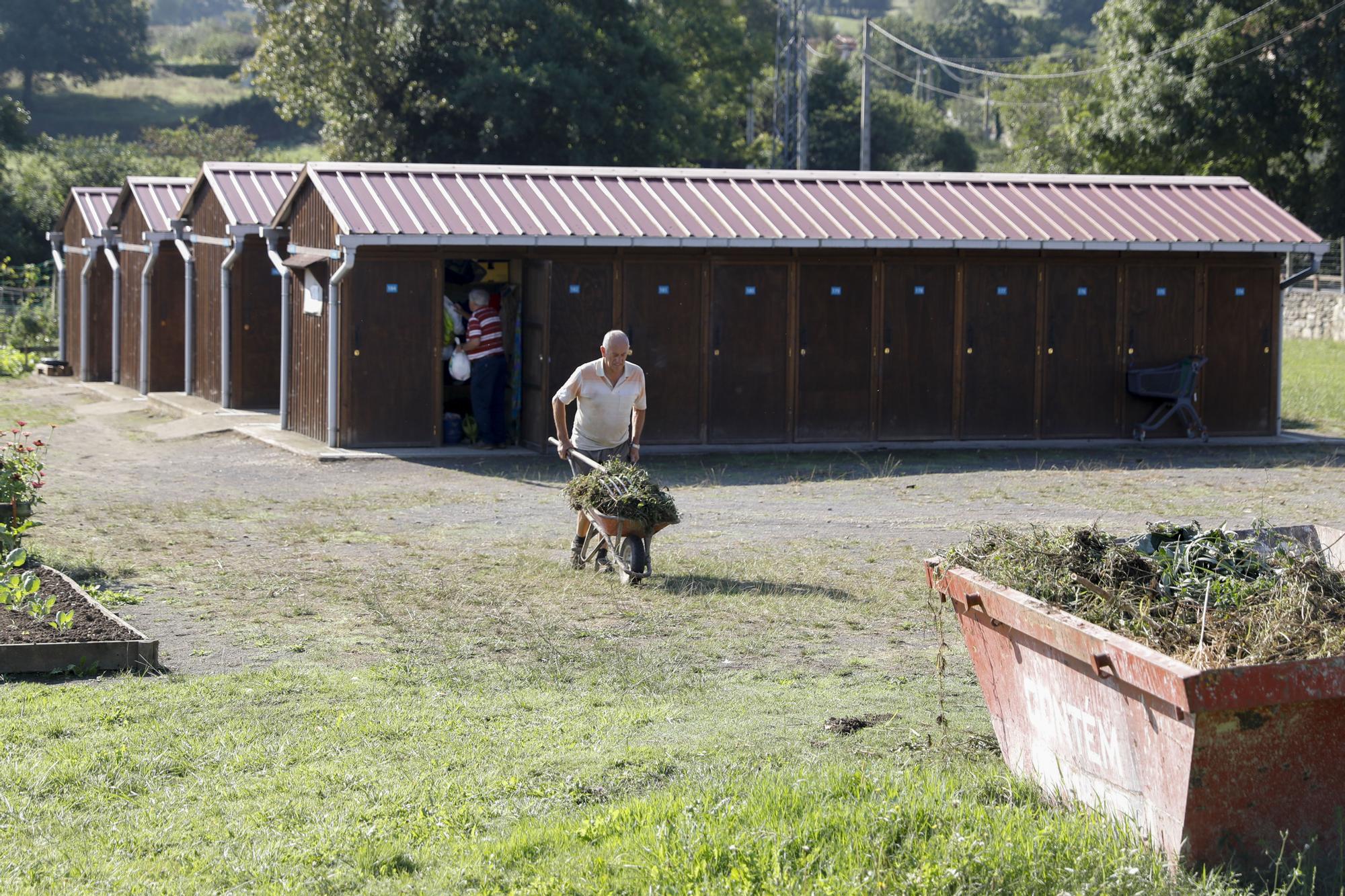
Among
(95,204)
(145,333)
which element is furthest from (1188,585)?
(95,204)

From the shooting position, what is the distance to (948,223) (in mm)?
19406

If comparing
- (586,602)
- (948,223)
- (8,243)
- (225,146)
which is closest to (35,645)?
(586,602)

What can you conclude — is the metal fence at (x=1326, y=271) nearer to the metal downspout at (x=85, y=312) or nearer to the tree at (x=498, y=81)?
the tree at (x=498, y=81)

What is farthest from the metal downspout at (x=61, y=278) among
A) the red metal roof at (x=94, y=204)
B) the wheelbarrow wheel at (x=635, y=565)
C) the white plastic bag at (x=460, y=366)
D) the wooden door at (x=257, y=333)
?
the wheelbarrow wheel at (x=635, y=565)

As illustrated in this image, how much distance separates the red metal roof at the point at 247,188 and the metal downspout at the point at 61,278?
24.4 feet

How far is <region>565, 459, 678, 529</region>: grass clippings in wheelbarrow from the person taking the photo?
412 inches

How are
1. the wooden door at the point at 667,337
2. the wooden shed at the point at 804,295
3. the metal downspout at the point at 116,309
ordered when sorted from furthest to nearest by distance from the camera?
the metal downspout at the point at 116,309, the wooden door at the point at 667,337, the wooden shed at the point at 804,295

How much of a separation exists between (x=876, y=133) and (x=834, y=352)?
163 feet

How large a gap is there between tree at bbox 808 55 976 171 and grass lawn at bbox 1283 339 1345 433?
30.1 metres

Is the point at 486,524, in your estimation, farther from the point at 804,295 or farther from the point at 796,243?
the point at 804,295

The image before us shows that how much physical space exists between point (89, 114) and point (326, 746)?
92.8 metres

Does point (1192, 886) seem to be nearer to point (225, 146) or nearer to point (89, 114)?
point (225, 146)

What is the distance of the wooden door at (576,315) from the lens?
1820cm

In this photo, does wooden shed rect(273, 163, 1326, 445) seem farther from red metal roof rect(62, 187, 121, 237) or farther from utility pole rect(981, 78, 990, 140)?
utility pole rect(981, 78, 990, 140)
